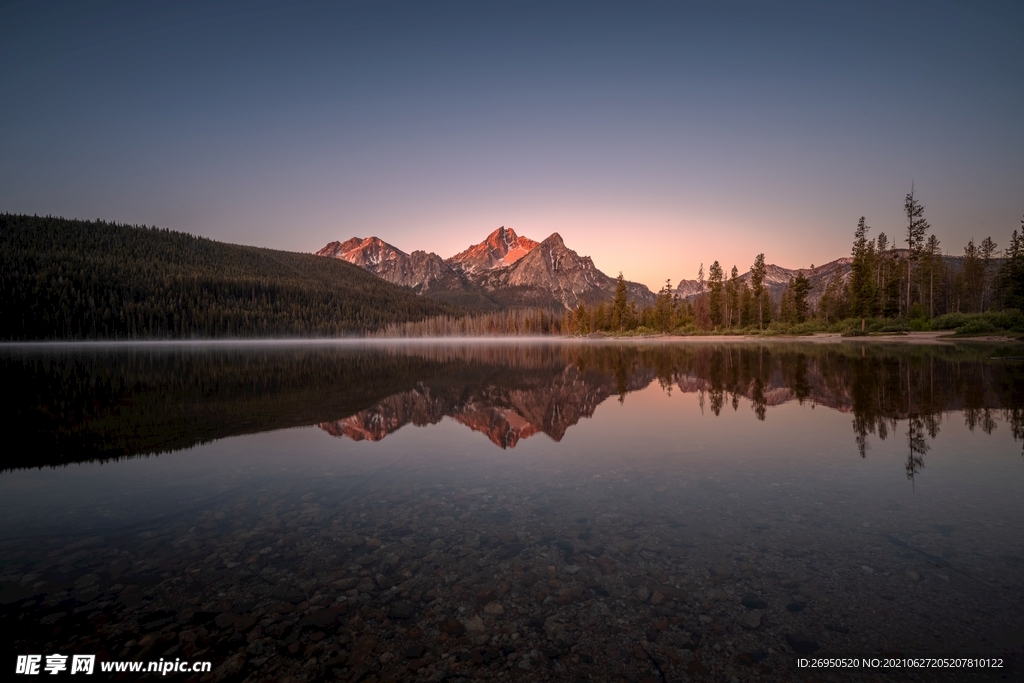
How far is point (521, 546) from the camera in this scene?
665 cm

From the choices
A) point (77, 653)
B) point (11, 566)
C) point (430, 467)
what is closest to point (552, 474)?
point (430, 467)

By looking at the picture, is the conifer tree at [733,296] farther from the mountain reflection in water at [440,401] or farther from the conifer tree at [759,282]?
the mountain reflection in water at [440,401]

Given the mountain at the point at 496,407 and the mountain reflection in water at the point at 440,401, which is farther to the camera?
the mountain at the point at 496,407

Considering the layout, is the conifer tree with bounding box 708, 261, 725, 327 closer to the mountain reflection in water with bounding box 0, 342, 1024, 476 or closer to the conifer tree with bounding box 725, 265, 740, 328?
the conifer tree with bounding box 725, 265, 740, 328

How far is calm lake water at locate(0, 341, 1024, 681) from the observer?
4.51 meters

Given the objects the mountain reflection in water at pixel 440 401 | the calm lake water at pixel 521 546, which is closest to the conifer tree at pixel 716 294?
the mountain reflection in water at pixel 440 401

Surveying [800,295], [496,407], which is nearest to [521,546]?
[496,407]

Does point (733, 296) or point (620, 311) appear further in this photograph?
point (620, 311)

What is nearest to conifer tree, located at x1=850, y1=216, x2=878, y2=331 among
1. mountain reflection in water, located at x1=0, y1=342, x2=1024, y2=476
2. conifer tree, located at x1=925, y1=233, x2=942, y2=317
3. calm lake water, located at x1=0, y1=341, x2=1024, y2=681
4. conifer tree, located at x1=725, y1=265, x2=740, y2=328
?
conifer tree, located at x1=925, y1=233, x2=942, y2=317

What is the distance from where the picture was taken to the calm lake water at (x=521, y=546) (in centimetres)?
451

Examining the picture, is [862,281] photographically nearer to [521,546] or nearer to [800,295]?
[800,295]

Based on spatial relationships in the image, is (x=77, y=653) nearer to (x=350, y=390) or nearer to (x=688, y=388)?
(x=350, y=390)

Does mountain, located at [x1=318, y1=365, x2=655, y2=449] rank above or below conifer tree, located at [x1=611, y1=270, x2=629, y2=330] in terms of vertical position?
below

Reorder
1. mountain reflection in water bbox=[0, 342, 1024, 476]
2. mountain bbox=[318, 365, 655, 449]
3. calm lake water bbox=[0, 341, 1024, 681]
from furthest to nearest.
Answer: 1. mountain bbox=[318, 365, 655, 449]
2. mountain reflection in water bbox=[0, 342, 1024, 476]
3. calm lake water bbox=[0, 341, 1024, 681]
